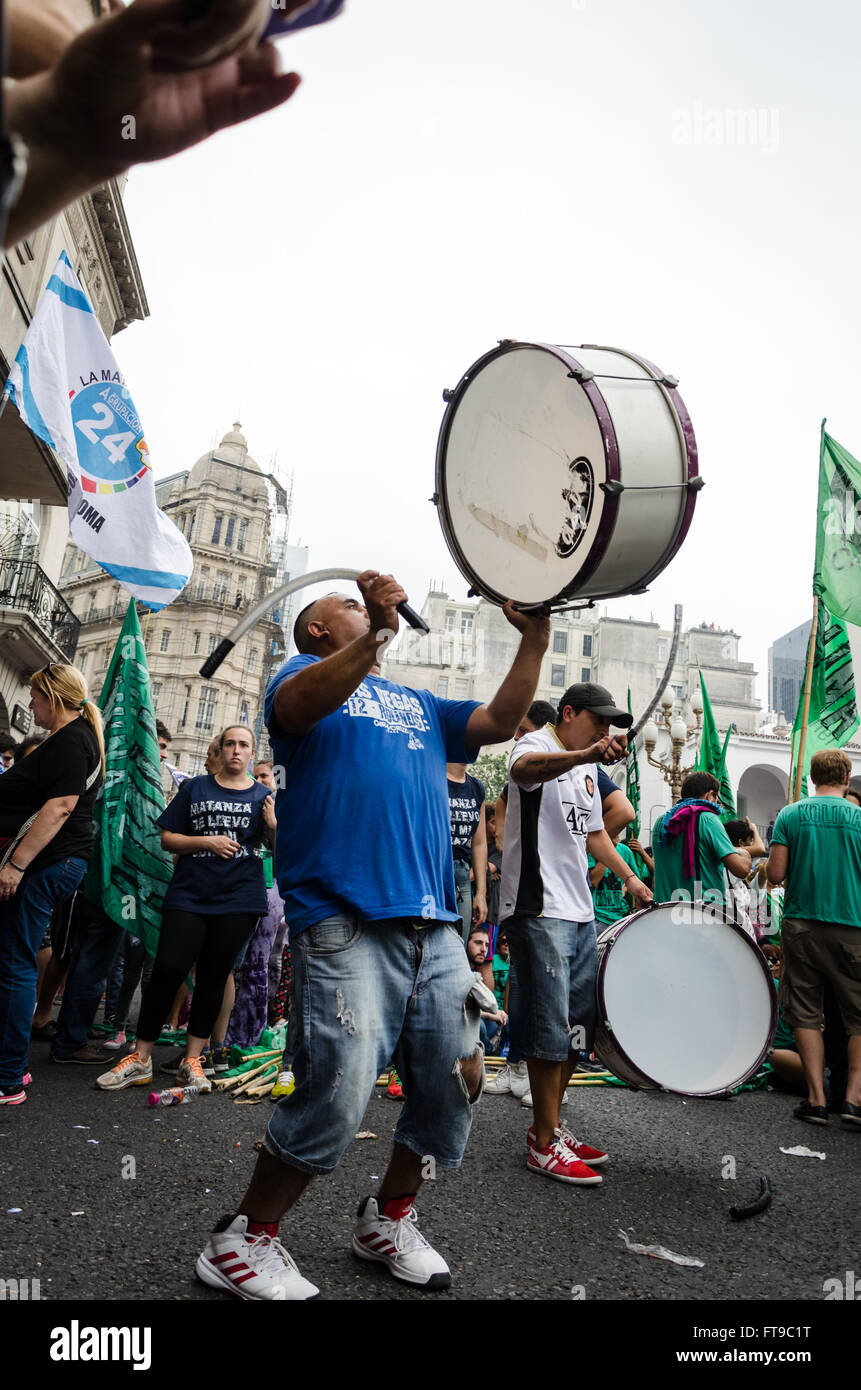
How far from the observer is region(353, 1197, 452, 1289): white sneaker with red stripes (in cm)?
257

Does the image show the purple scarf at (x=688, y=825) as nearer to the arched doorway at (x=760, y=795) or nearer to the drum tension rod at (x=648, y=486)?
the drum tension rod at (x=648, y=486)

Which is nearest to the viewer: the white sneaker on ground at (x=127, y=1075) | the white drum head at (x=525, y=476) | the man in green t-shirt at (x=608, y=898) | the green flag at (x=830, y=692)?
the white drum head at (x=525, y=476)

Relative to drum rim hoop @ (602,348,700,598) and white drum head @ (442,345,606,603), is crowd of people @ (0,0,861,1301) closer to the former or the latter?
white drum head @ (442,345,606,603)

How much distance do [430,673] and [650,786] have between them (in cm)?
2665

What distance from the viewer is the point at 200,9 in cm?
90

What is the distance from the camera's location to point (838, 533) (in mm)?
7816

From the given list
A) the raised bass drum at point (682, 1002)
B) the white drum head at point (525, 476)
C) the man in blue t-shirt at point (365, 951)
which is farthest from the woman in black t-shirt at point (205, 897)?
the white drum head at point (525, 476)

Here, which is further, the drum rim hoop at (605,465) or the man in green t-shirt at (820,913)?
the man in green t-shirt at (820,913)

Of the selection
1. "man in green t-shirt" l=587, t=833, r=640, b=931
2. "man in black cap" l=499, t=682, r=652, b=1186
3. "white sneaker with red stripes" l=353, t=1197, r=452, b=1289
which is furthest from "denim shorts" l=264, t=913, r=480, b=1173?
"man in green t-shirt" l=587, t=833, r=640, b=931

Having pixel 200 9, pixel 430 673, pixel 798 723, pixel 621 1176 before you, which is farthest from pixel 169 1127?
pixel 430 673

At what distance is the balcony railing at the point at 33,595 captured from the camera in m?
17.8

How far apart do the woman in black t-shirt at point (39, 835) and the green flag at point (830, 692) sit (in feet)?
17.5

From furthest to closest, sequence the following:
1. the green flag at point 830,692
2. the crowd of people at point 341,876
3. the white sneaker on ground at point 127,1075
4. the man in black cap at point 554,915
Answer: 1. the green flag at point 830,692
2. the white sneaker on ground at point 127,1075
3. the man in black cap at point 554,915
4. the crowd of people at point 341,876

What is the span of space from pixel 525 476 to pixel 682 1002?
8.66 feet
